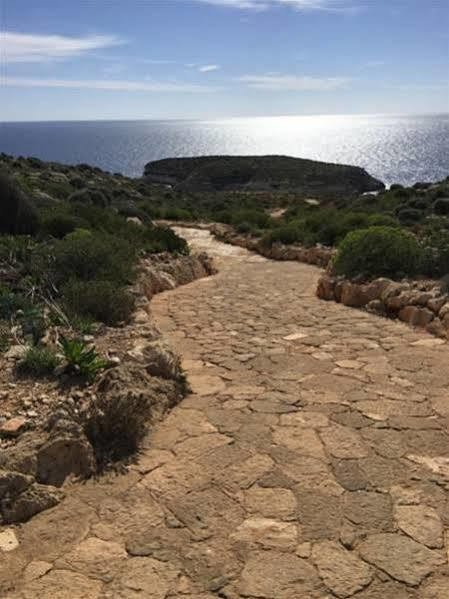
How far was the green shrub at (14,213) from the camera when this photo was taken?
427 inches

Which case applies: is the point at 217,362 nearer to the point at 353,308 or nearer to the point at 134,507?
the point at 134,507

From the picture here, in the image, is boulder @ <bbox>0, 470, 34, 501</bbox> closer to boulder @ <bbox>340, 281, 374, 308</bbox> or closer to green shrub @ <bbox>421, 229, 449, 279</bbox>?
boulder @ <bbox>340, 281, 374, 308</bbox>

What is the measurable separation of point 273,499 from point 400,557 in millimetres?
832

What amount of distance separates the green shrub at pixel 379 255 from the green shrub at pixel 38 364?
19.5 ft

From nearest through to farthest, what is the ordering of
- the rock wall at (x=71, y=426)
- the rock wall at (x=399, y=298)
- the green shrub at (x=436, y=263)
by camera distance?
the rock wall at (x=71, y=426) < the rock wall at (x=399, y=298) < the green shrub at (x=436, y=263)

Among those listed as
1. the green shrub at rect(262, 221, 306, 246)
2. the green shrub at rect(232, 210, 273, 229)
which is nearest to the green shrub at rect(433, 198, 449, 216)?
the green shrub at rect(232, 210, 273, 229)

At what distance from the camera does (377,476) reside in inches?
147

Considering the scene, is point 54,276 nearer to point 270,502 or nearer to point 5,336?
point 5,336

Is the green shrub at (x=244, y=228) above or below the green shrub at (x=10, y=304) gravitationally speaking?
below

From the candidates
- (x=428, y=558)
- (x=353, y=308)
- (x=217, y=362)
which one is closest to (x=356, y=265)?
(x=353, y=308)

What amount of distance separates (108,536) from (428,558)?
176cm

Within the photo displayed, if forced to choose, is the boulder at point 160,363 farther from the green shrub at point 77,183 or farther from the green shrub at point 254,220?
the green shrub at point 77,183

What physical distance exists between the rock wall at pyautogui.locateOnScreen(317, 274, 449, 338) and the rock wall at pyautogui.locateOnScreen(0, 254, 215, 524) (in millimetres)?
3513

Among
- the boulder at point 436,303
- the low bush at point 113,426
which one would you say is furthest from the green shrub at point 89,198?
the low bush at point 113,426
